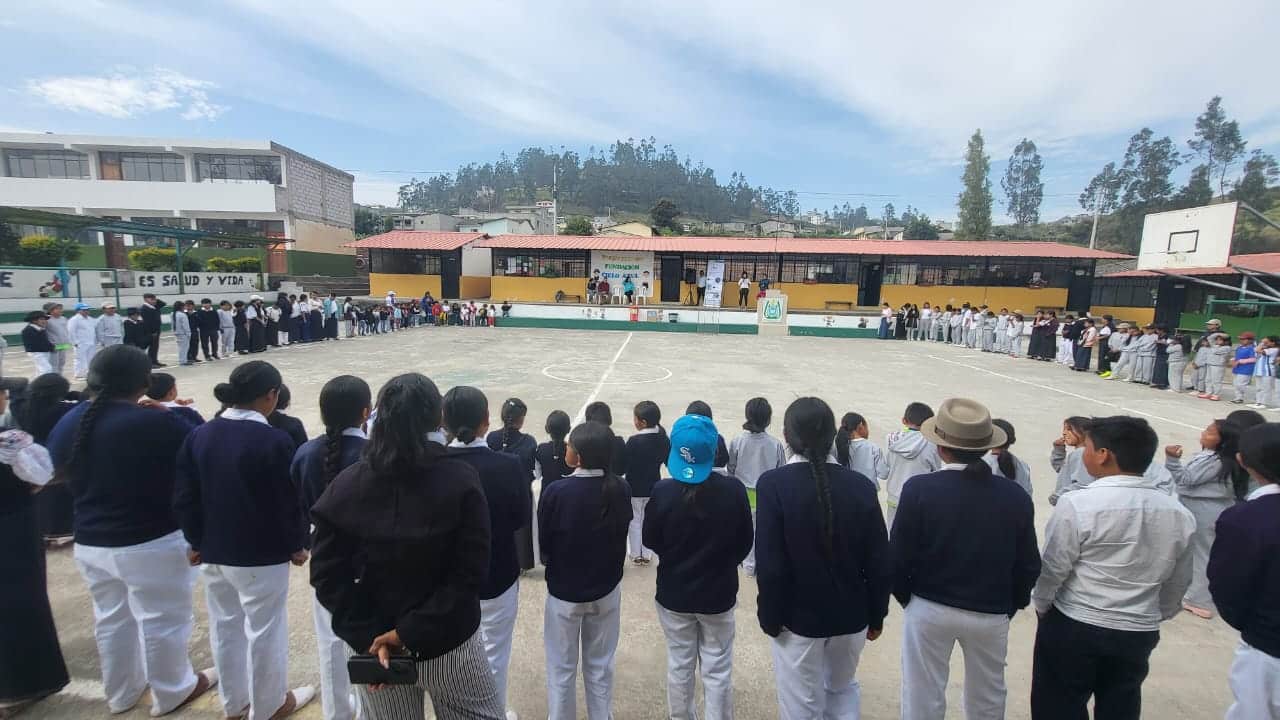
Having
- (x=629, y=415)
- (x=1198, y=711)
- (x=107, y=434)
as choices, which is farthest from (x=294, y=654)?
(x=629, y=415)

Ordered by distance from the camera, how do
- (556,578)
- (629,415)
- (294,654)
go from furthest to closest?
1. (629,415)
2. (294,654)
3. (556,578)

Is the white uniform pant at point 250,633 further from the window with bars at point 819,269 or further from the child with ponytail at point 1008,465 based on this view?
the window with bars at point 819,269

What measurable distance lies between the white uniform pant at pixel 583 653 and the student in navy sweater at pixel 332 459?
968 millimetres

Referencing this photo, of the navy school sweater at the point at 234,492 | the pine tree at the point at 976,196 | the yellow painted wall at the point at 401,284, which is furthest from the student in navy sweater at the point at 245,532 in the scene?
the pine tree at the point at 976,196

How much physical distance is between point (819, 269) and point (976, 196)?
120 ft

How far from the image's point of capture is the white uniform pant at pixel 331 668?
2707mm

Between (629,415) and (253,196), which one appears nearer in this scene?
(629,415)

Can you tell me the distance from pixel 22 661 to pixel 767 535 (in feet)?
11.8

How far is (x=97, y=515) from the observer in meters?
2.73

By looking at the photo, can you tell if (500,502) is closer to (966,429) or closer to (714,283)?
(966,429)

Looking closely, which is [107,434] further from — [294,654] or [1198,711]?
[1198,711]

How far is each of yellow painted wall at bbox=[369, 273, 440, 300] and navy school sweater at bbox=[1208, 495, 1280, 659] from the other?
31397 millimetres

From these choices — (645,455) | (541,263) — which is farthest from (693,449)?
(541,263)

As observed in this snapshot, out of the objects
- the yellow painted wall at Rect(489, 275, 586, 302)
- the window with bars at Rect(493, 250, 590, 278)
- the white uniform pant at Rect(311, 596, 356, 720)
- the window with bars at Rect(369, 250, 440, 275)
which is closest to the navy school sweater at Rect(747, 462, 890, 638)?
the white uniform pant at Rect(311, 596, 356, 720)
